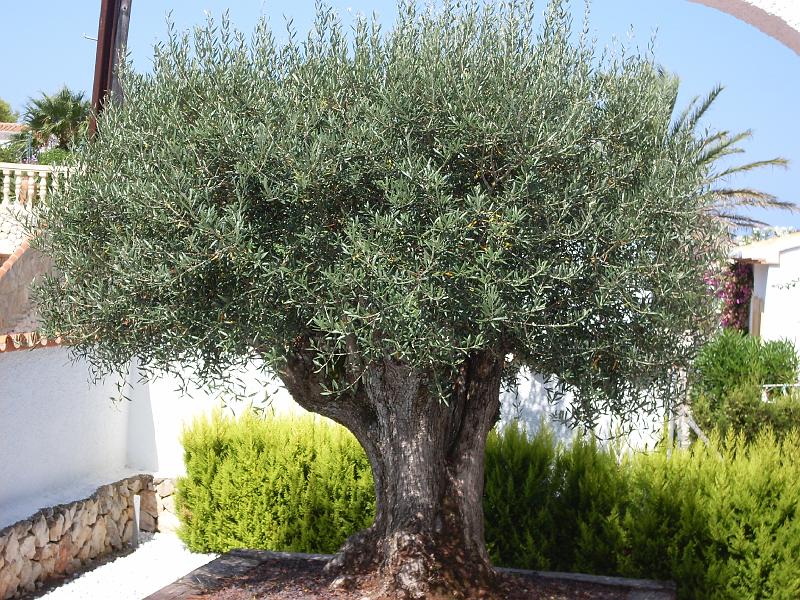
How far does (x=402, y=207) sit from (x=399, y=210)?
29mm

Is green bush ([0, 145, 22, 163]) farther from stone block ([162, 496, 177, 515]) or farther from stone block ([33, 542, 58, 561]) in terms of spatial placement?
stone block ([33, 542, 58, 561])

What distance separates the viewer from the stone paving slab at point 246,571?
6.90 meters

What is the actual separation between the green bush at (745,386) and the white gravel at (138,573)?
6773mm

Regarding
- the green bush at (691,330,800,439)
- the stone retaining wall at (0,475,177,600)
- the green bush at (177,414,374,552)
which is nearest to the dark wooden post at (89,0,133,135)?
the green bush at (177,414,374,552)

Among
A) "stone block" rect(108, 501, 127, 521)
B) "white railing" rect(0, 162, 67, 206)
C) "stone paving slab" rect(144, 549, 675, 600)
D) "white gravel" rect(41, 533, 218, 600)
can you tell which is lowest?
"white gravel" rect(41, 533, 218, 600)

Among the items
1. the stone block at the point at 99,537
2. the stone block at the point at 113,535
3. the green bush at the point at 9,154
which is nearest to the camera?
the stone block at the point at 99,537

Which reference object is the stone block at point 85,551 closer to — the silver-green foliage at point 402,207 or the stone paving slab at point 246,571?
the stone paving slab at point 246,571

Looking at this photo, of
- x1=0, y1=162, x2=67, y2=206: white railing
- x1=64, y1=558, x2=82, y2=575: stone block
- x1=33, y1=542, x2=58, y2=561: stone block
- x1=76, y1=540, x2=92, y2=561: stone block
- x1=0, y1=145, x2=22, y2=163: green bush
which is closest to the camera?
x1=33, y1=542, x2=58, y2=561: stone block

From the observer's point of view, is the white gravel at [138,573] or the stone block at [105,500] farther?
the stone block at [105,500]

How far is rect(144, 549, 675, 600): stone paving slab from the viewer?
6.90 meters

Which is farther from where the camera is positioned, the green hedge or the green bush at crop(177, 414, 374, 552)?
the green bush at crop(177, 414, 374, 552)

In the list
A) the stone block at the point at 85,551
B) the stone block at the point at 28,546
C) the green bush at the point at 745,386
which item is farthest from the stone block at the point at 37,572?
the green bush at the point at 745,386

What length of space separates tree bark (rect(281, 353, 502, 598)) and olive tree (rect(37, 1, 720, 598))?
0.92ft

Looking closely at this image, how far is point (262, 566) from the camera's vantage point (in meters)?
7.59
